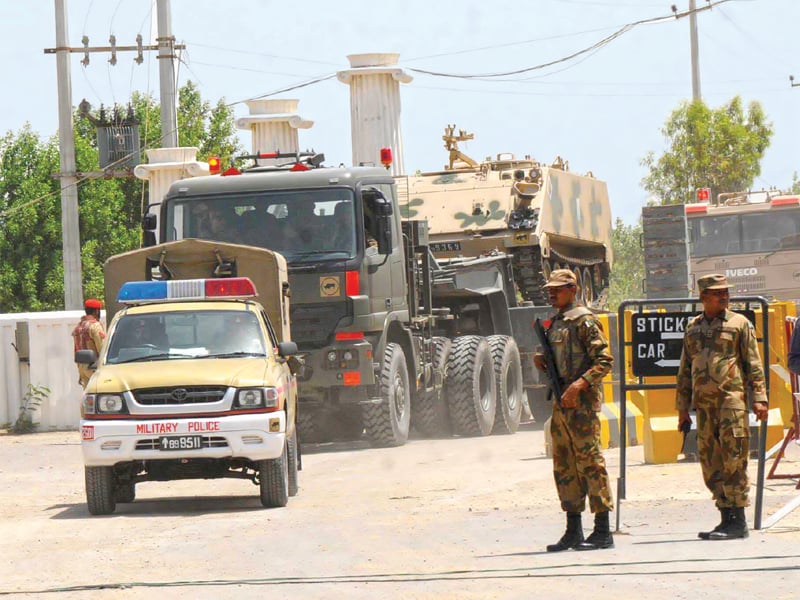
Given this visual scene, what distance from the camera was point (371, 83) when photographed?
31344 millimetres

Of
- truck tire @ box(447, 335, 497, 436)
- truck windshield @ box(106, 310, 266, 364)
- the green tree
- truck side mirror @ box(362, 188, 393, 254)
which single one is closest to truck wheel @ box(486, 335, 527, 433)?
truck tire @ box(447, 335, 497, 436)

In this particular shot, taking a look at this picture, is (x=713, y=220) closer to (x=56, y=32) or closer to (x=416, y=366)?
(x=416, y=366)

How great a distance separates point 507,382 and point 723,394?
11.9 metres

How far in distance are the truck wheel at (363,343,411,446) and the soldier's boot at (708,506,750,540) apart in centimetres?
869

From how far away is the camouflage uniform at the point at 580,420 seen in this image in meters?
9.93

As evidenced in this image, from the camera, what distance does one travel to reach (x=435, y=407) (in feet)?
68.2

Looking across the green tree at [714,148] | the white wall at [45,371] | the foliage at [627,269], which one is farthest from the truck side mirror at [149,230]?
the foliage at [627,269]

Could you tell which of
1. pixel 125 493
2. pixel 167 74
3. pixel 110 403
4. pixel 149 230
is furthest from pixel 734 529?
pixel 167 74

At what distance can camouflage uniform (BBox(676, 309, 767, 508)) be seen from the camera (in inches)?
405

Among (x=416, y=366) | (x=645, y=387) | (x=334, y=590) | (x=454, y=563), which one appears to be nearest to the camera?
(x=334, y=590)

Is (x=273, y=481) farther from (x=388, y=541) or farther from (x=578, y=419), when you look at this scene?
(x=578, y=419)

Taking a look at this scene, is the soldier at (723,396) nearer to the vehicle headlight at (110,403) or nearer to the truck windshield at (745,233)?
the vehicle headlight at (110,403)

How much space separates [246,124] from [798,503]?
2690cm

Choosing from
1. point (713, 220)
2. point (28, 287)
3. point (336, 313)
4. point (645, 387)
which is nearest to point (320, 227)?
point (336, 313)
